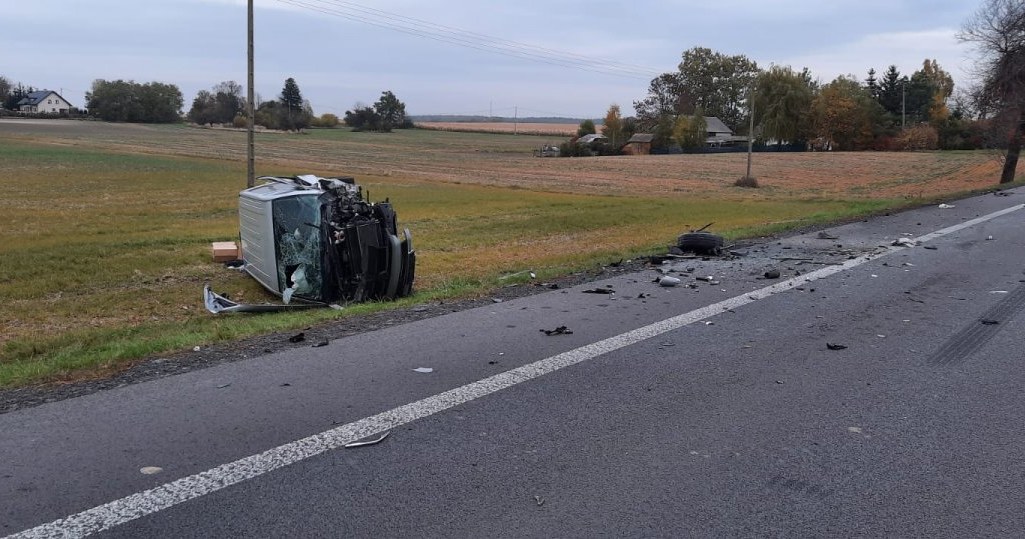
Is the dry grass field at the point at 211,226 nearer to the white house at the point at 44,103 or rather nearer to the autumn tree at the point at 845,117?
the autumn tree at the point at 845,117

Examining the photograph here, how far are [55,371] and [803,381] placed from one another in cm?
504

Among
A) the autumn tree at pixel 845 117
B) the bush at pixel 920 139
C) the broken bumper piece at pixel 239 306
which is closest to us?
the broken bumper piece at pixel 239 306

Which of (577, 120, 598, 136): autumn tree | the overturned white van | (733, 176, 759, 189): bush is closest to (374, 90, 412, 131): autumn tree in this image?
(577, 120, 598, 136): autumn tree

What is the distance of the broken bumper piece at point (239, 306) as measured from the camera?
33.2ft

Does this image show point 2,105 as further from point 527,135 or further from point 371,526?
point 371,526

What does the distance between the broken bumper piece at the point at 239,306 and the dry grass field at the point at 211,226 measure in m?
0.22

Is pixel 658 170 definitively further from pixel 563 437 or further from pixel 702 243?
pixel 563 437

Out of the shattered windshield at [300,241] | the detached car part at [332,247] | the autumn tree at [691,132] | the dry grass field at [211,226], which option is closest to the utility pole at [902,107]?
the autumn tree at [691,132]

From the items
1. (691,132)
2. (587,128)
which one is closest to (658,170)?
(691,132)

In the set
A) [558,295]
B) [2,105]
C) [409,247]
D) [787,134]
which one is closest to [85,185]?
[409,247]

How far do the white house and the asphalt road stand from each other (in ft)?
458

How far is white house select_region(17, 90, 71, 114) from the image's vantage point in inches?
4904

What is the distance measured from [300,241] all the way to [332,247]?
525 mm

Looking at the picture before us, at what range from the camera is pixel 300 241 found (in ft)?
35.7
